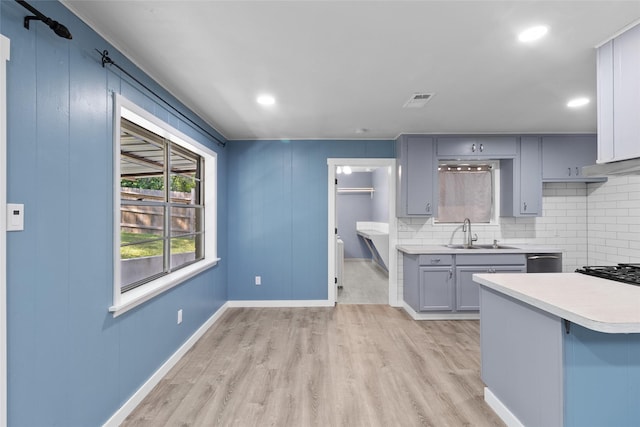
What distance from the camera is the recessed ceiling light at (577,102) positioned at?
3.05 meters

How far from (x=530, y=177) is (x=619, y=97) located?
260 cm

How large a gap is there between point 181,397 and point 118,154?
1.74 m

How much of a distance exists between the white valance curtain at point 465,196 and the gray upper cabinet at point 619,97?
Result: 259 centimetres

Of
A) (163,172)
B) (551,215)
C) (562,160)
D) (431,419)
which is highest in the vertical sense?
(562,160)

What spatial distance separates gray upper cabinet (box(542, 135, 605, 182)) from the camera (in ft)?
14.0

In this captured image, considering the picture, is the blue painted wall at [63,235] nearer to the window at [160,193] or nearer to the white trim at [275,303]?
the window at [160,193]

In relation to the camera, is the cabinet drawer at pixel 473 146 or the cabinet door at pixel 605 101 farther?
the cabinet drawer at pixel 473 146

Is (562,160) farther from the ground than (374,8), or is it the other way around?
(374,8)

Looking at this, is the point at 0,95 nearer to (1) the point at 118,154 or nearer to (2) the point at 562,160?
(1) the point at 118,154

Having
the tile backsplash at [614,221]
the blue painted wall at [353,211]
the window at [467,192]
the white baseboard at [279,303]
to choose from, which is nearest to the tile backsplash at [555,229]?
the tile backsplash at [614,221]

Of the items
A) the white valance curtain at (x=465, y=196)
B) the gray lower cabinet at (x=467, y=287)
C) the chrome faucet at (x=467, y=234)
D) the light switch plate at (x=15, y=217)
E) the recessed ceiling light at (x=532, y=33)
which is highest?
the recessed ceiling light at (x=532, y=33)

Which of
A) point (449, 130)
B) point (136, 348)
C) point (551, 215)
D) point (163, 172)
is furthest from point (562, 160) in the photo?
point (136, 348)

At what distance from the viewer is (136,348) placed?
7.54 feet

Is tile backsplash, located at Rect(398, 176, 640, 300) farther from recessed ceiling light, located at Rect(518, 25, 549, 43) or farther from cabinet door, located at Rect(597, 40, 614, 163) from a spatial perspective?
recessed ceiling light, located at Rect(518, 25, 549, 43)
